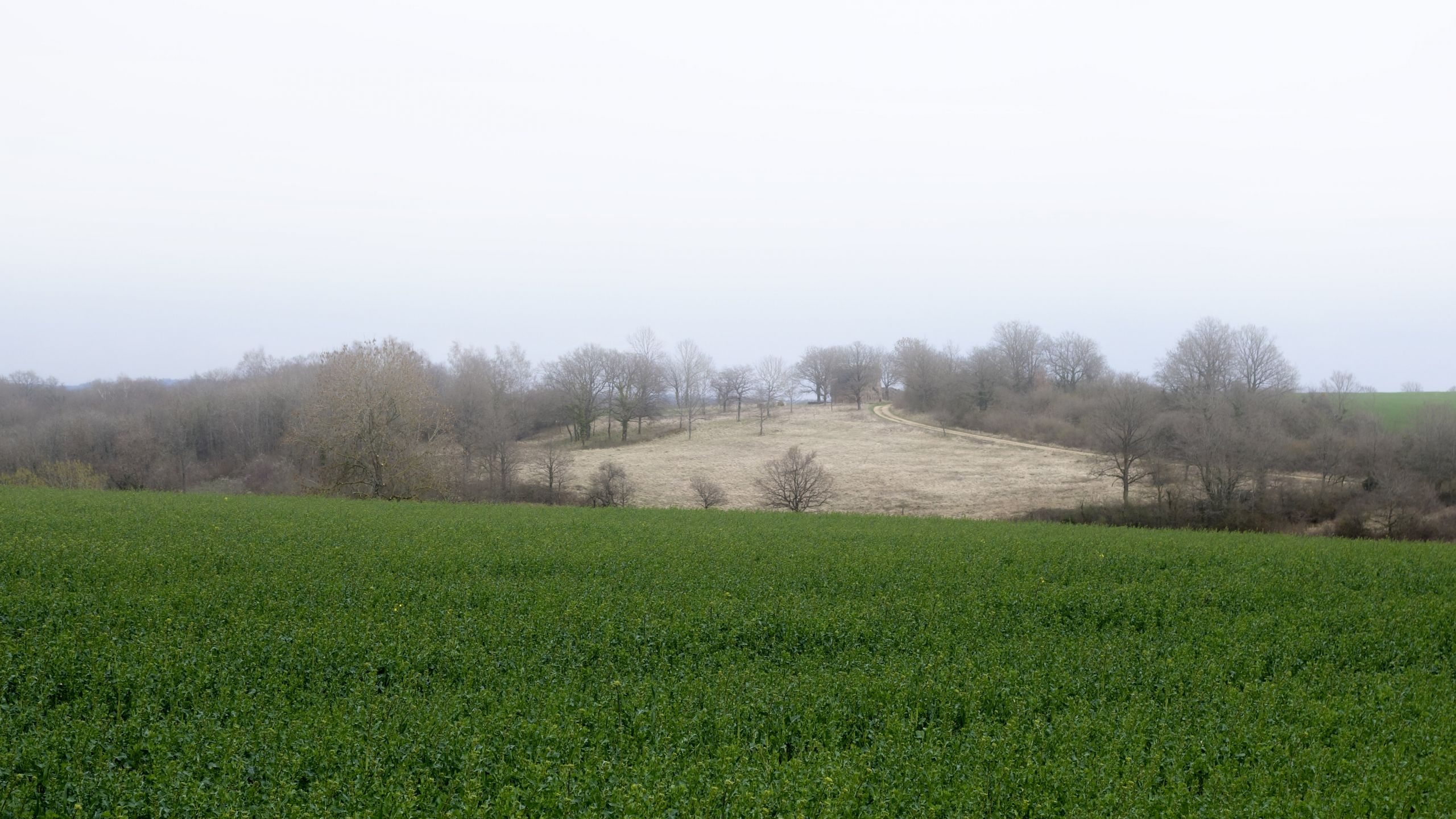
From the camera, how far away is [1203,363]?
63.6m

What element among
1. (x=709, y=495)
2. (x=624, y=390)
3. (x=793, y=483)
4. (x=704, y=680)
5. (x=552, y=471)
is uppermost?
(x=624, y=390)

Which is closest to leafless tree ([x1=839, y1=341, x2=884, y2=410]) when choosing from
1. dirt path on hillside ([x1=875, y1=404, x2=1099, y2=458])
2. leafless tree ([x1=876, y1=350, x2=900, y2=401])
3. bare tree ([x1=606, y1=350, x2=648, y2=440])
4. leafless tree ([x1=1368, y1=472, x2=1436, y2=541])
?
leafless tree ([x1=876, y1=350, x2=900, y2=401])

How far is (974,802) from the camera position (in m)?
6.05

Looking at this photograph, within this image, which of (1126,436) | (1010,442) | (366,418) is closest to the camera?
(366,418)

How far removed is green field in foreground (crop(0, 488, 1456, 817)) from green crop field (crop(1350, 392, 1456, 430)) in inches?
1561

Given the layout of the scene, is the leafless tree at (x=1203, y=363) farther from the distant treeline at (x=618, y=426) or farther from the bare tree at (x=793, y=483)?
the bare tree at (x=793, y=483)

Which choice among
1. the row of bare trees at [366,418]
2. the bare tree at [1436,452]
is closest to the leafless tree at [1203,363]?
the bare tree at [1436,452]

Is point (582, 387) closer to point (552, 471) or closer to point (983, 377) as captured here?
point (552, 471)

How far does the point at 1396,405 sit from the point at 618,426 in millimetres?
69598

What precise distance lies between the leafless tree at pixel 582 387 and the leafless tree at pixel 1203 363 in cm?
5159

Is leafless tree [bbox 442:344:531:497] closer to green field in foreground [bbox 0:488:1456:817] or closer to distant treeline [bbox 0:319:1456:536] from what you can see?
distant treeline [bbox 0:319:1456:536]

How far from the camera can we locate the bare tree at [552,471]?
4353 centimetres

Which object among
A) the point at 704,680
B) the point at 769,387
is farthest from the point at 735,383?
the point at 704,680

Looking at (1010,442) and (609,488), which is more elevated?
(1010,442)
